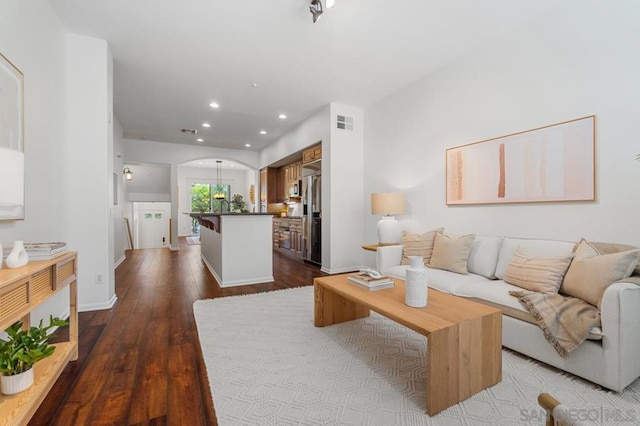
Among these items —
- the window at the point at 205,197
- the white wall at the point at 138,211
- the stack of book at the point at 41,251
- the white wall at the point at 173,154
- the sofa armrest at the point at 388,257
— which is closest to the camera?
the stack of book at the point at 41,251

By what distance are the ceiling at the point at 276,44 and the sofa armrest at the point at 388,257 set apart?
2.31 meters

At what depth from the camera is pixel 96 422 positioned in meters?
1.43

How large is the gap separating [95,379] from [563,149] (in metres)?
4.00

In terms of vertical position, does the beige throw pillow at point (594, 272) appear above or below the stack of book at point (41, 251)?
below

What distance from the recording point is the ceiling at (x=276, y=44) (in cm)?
257

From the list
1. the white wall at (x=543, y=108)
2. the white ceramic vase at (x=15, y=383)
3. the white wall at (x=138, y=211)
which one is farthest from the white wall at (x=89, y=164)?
the white wall at (x=138, y=211)

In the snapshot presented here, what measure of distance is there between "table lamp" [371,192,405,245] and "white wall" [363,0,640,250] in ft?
0.77

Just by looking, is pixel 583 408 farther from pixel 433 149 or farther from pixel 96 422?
pixel 433 149

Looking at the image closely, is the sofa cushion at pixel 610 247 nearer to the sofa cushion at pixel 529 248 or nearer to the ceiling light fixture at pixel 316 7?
the sofa cushion at pixel 529 248

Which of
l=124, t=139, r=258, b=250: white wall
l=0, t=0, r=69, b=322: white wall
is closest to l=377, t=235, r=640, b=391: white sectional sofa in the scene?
l=0, t=0, r=69, b=322: white wall

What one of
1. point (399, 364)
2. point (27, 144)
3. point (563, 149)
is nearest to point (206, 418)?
point (399, 364)

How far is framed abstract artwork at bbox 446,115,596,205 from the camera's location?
2.41 meters

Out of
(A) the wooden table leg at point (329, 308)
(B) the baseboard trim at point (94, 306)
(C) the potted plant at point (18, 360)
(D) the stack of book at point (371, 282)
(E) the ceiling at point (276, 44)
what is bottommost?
(B) the baseboard trim at point (94, 306)

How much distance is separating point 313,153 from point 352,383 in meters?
4.36
